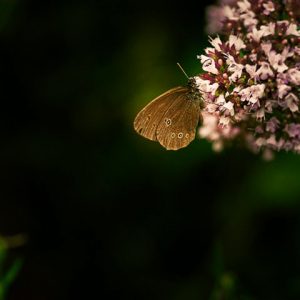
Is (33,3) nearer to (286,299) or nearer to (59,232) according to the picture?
(59,232)

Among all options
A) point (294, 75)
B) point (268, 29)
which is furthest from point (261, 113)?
point (268, 29)

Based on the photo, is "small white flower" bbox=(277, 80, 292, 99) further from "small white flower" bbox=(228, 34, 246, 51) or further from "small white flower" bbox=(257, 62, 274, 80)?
"small white flower" bbox=(228, 34, 246, 51)

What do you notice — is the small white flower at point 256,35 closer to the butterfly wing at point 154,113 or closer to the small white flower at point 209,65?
the small white flower at point 209,65

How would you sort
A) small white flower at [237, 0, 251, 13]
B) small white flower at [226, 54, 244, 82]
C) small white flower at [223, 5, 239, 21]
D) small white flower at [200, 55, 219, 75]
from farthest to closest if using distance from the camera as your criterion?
1. small white flower at [223, 5, 239, 21]
2. small white flower at [237, 0, 251, 13]
3. small white flower at [200, 55, 219, 75]
4. small white flower at [226, 54, 244, 82]

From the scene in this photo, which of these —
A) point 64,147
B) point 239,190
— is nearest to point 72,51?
point 64,147

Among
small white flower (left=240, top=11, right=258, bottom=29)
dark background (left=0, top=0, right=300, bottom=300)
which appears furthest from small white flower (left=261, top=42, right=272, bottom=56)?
dark background (left=0, top=0, right=300, bottom=300)
